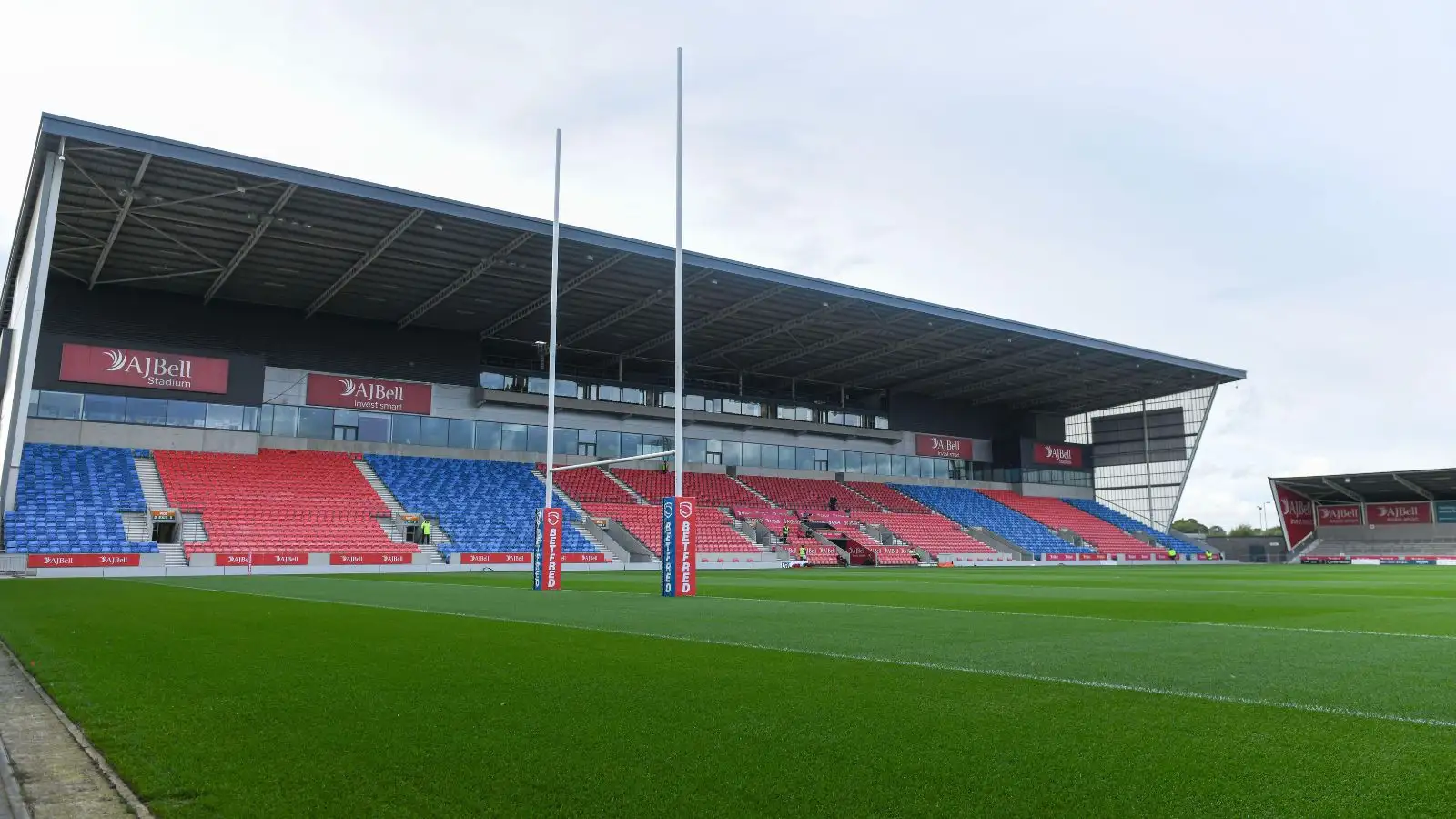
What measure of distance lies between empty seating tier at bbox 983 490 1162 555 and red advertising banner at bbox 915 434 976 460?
2790 mm

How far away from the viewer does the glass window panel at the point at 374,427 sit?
39.2 meters

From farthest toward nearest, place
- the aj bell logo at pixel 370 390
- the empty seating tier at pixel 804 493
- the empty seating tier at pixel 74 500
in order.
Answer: the empty seating tier at pixel 804 493
the aj bell logo at pixel 370 390
the empty seating tier at pixel 74 500

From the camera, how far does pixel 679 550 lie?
Result: 17.0m

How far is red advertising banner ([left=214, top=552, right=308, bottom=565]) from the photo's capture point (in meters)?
27.7

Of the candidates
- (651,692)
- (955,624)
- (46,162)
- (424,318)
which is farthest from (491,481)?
(651,692)

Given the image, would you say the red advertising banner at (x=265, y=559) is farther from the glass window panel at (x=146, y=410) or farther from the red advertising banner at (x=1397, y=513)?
the red advertising banner at (x=1397, y=513)

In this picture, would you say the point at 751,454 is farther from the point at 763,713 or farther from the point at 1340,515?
the point at 763,713

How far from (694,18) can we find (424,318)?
2343cm

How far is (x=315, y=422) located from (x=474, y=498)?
23.9 ft

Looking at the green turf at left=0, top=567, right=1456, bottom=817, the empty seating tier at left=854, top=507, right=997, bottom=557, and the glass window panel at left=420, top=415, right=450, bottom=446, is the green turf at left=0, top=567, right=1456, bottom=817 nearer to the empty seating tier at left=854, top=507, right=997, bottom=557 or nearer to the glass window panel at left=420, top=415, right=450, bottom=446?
the glass window panel at left=420, top=415, right=450, bottom=446

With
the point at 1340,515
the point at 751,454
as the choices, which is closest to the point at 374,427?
the point at 751,454

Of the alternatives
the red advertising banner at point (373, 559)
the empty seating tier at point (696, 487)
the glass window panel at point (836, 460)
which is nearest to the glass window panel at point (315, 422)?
the red advertising banner at point (373, 559)

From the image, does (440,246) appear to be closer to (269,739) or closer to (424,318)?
(424,318)

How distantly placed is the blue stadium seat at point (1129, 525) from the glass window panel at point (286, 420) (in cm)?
4519
